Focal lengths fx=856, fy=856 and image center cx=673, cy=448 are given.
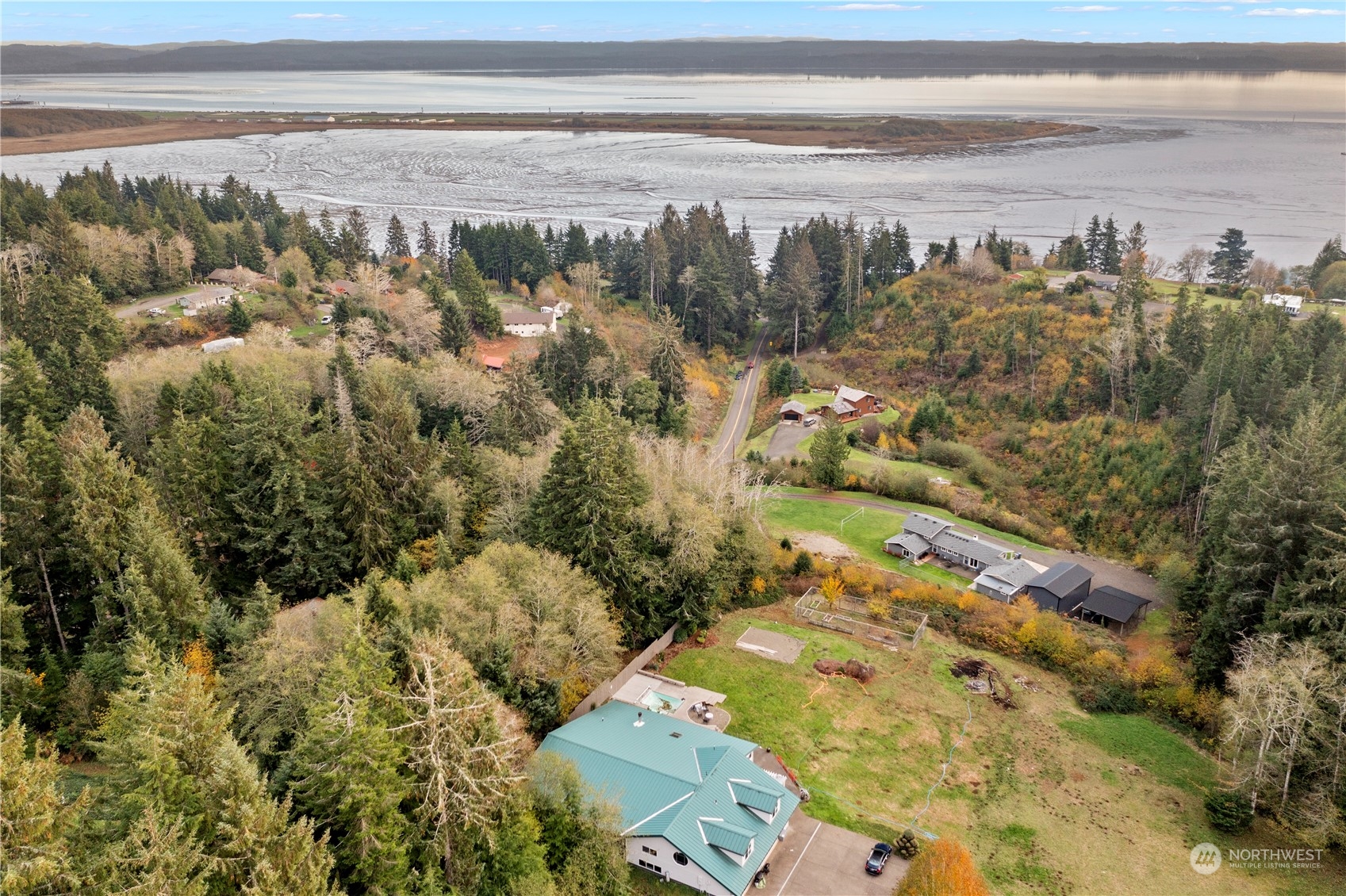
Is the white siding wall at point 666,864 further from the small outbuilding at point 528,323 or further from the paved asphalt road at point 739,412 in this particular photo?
the small outbuilding at point 528,323

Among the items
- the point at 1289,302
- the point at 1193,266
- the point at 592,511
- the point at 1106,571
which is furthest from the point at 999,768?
the point at 1193,266

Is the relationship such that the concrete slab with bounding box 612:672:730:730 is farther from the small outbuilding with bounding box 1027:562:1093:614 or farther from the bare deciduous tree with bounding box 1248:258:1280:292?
the bare deciduous tree with bounding box 1248:258:1280:292

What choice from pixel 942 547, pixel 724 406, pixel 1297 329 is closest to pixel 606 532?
Answer: pixel 942 547

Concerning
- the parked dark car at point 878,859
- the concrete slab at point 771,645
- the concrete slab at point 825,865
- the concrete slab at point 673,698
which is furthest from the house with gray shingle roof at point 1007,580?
the parked dark car at point 878,859

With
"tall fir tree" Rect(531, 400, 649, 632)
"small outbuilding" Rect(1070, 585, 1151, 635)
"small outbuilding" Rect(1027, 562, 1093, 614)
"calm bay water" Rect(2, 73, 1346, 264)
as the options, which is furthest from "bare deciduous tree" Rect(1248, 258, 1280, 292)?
"tall fir tree" Rect(531, 400, 649, 632)

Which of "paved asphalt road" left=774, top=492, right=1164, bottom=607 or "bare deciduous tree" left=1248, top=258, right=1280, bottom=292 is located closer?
"paved asphalt road" left=774, top=492, right=1164, bottom=607

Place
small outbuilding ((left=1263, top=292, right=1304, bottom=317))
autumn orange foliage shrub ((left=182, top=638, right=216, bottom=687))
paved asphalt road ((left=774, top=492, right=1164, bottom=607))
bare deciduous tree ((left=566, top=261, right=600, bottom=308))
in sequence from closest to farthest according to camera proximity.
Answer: autumn orange foliage shrub ((left=182, top=638, right=216, bottom=687)) < paved asphalt road ((left=774, top=492, right=1164, bottom=607)) < small outbuilding ((left=1263, top=292, right=1304, bottom=317)) < bare deciduous tree ((left=566, top=261, right=600, bottom=308))
